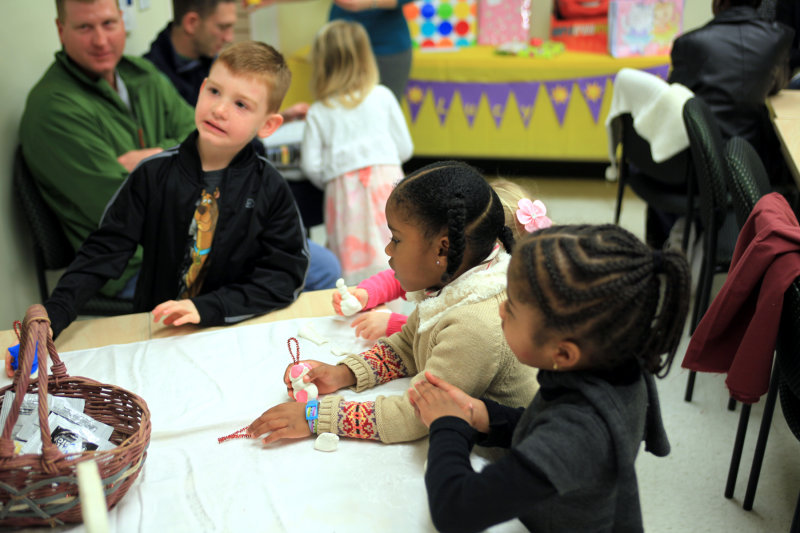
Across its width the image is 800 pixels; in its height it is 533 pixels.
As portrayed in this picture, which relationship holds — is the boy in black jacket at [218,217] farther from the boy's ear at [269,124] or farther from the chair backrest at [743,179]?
the chair backrest at [743,179]

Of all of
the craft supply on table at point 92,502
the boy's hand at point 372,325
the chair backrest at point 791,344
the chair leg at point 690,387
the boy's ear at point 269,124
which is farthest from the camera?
the chair leg at point 690,387

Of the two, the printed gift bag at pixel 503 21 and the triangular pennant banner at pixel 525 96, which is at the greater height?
the printed gift bag at pixel 503 21

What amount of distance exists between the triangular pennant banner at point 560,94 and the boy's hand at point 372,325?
368cm

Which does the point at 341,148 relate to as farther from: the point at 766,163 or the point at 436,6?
the point at 436,6

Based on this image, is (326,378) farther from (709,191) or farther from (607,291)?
(709,191)

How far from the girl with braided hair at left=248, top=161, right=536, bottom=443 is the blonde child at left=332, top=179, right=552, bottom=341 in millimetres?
103

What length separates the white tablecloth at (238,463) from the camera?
106 cm

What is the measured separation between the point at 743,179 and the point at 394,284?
95 centimetres

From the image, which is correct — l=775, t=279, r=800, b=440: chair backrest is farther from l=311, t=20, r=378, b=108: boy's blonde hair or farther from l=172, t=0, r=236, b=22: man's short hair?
l=172, t=0, r=236, b=22: man's short hair

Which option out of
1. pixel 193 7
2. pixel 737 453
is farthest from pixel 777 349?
pixel 193 7

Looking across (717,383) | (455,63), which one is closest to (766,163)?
(717,383)

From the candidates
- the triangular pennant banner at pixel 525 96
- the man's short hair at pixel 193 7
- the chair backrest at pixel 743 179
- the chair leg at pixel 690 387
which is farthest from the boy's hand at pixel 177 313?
the triangular pennant banner at pixel 525 96

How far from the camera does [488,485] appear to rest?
3.03 ft

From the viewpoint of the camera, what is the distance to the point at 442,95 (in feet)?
16.6
